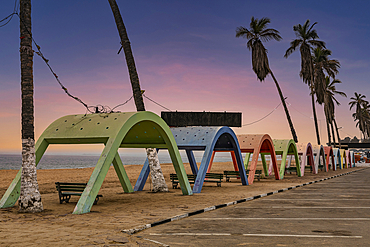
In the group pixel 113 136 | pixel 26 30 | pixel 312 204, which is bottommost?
pixel 312 204

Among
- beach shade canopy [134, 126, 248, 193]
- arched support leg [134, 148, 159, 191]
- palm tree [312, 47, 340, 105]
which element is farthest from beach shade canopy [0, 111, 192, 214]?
palm tree [312, 47, 340, 105]

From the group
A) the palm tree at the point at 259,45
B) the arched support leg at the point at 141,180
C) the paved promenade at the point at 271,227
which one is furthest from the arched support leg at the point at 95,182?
the palm tree at the point at 259,45

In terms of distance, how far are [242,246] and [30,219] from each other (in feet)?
19.5

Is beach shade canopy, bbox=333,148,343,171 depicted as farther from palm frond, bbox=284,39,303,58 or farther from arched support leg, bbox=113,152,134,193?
arched support leg, bbox=113,152,134,193

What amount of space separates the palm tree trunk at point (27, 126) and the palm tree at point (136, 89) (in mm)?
6843

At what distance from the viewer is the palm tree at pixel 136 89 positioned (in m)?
17.3

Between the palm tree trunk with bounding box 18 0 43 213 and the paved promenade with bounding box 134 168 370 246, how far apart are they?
4607 millimetres

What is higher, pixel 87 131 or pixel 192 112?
pixel 192 112

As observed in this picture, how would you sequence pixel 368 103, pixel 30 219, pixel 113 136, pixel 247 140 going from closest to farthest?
pixel 30 219 → pixel 113 136 → pixel 247 140 → pixel 368 103

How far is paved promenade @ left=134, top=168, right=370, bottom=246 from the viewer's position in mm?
6770

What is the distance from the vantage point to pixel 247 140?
23.7 meters

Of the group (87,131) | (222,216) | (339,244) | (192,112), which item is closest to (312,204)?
(222,216)

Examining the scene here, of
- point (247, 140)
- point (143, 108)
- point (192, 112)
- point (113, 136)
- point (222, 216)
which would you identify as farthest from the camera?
point (192, 112)

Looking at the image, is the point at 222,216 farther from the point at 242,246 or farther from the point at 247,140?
the point at 247,140
